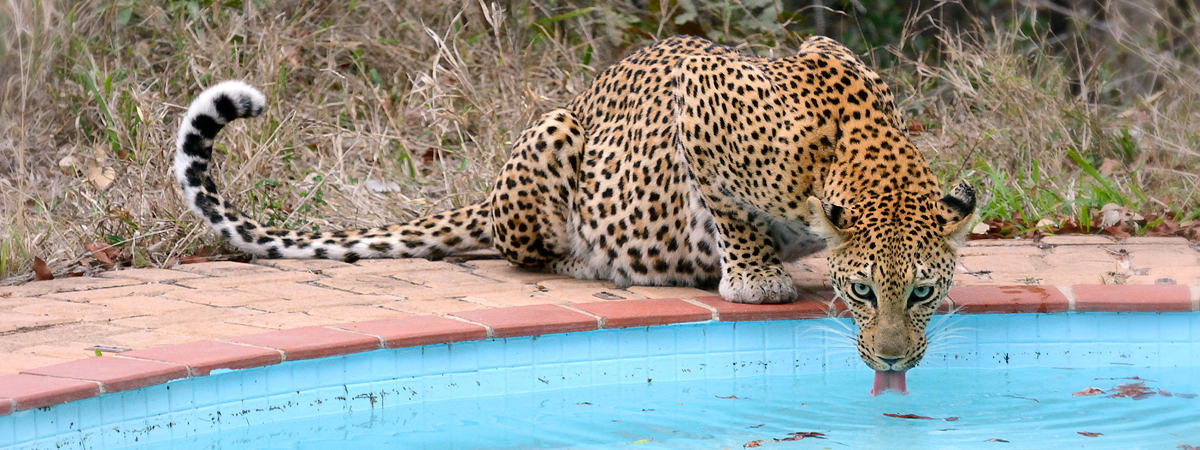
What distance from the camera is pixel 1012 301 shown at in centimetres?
484

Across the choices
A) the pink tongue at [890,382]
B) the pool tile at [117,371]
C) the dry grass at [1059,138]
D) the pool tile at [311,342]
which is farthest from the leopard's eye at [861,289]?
the dry grass at [1059,138]

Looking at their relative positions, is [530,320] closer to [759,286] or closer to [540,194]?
[759,286]

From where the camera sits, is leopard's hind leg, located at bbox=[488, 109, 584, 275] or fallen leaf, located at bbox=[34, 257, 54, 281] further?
leopard's hind leg, located at bbox=[488, 109, 584, 275]

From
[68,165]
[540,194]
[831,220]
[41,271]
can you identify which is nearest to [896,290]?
[831,220]

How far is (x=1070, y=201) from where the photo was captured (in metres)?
6.46

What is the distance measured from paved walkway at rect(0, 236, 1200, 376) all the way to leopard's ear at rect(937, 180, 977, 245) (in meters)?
0.82

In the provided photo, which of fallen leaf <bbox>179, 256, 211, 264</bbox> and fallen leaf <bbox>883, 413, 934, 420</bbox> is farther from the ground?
fallen leaf <bbox>179, 256, 211, 264</bbox>

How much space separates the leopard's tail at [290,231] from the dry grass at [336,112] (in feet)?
1.01

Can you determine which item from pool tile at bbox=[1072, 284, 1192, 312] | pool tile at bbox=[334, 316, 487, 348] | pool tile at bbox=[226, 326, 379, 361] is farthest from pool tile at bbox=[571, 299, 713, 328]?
pool tile at bbox=[1072, 284, 1192, 312]

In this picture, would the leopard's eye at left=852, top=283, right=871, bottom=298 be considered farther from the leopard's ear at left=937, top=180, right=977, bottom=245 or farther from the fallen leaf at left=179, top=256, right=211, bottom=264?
the fallen leaf at left=179, top=256, right=211, bottom=264

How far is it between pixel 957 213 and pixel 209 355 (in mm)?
2389

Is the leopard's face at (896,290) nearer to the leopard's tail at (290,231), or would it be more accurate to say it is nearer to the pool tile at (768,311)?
the pool tile at (768,311)

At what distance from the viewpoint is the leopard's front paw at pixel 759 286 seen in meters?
4.89

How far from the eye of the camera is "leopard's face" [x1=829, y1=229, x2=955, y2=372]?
3941mm
